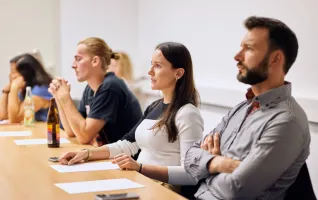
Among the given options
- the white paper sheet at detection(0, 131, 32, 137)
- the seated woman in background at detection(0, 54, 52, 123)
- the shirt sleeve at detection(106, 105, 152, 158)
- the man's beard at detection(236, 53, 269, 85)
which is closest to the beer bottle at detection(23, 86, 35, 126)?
the seated woman in background at detection(0, 54, 52, 123)

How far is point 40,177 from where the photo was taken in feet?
7.25

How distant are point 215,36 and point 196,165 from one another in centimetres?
219

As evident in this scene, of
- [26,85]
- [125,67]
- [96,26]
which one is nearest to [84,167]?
[26,85]

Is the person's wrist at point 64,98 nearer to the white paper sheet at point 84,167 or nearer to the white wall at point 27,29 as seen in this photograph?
the white paper sheet at point 84,167

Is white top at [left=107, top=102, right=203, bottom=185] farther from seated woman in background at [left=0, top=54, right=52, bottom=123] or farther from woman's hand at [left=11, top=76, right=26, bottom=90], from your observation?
woman's hand at [left=11, top=76, right=26, bottom=90]

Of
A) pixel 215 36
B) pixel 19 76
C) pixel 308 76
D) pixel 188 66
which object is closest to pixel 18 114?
pixel 19 76

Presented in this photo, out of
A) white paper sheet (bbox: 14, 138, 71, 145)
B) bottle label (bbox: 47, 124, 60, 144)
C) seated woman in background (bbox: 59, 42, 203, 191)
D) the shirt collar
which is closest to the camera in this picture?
the shirt collar

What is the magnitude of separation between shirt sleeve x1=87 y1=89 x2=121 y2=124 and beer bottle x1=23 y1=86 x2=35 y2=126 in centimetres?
87

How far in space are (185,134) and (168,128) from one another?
0.09m

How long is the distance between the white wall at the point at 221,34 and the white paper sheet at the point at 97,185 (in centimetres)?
137

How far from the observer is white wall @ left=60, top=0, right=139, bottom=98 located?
5.59 m

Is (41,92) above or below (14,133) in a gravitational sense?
above

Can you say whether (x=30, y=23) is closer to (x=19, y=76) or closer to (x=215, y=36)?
(x=19, y=76)

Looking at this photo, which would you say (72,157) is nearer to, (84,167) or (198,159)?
(84,167)
